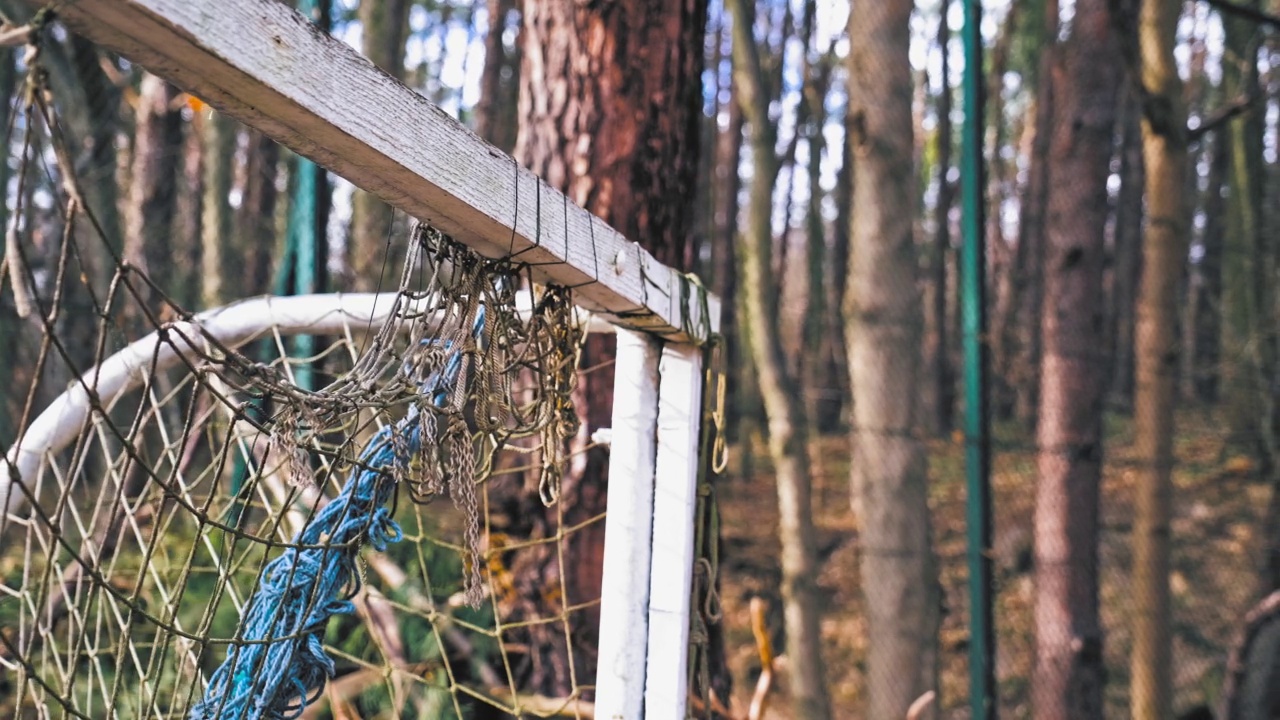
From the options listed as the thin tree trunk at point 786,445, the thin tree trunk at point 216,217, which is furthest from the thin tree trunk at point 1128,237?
the thin tree trunk at point 216,217

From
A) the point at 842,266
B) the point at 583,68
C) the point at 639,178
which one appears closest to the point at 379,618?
the point at 639,178

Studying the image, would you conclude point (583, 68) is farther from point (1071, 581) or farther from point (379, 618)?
point (1071, 581)

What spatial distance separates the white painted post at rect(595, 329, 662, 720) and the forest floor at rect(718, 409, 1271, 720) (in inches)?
176

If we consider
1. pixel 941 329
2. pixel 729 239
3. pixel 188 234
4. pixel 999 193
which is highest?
pixel 999 193

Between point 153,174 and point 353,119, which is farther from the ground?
point 153,174

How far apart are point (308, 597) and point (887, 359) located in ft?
8.79

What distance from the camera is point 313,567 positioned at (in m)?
1.54

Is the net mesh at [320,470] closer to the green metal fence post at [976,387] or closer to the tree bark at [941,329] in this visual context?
the green metal fence post at [976,387]

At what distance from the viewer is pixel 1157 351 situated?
4945 mm

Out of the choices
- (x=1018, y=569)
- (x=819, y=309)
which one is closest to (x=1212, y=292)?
(x=1018, y=569)

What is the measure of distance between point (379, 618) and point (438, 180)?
2294 millimetres

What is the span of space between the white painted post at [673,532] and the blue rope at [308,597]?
49 cm

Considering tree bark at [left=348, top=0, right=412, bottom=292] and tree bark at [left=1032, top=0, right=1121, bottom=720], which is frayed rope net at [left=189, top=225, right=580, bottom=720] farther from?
tree bark at [left=348, top=0, right=412, bottom=292]

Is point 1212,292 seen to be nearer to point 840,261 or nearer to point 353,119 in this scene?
point 840,261
